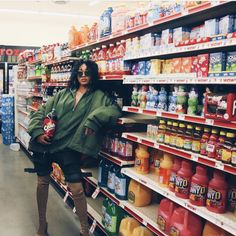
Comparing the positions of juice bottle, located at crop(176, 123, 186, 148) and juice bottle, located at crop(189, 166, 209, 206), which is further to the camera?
juice bottle, located at crop(176, 123, 186, 148)

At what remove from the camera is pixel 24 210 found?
14.0 feet

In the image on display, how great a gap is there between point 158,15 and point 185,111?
2.64 feet

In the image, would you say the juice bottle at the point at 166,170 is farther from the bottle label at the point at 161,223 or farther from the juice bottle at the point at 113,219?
the juice bottle at the point at 113,219

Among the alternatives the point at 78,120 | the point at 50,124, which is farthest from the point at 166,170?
the point at 50,124

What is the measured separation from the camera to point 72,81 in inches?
142

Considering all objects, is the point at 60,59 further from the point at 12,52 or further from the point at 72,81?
the point at 12,52

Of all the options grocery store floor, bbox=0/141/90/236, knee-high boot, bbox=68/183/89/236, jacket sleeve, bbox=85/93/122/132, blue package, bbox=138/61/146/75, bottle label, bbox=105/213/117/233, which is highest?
blue package, bbox=138/61/146/75

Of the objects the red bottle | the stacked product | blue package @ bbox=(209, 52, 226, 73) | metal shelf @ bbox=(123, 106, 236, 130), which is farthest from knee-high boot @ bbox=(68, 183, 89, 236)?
the stacked product

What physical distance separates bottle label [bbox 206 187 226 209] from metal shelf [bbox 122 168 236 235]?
0.17 ft

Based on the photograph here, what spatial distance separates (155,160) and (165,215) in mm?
591

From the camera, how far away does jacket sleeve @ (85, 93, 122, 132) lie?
10.1ft

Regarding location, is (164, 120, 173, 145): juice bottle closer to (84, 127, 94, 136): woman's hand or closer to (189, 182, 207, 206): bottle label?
(189, 182, 207, 206): bottle label

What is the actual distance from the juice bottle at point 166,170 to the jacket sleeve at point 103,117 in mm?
702

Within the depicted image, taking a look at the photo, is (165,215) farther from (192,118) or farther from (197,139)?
(192,118)
